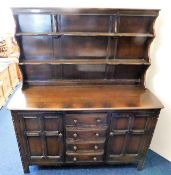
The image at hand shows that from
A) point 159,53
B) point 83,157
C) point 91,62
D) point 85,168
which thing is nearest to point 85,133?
point 83,157

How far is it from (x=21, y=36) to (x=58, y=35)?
0.37m

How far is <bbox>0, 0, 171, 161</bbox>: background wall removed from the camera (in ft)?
6.29

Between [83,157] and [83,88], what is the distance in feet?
2.39

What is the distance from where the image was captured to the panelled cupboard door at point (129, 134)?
5.94ft

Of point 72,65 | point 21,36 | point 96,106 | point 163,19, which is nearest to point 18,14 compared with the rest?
point 21,36

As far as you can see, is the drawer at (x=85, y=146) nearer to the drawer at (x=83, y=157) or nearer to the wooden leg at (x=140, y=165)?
the drawer at (x=83, y=157)

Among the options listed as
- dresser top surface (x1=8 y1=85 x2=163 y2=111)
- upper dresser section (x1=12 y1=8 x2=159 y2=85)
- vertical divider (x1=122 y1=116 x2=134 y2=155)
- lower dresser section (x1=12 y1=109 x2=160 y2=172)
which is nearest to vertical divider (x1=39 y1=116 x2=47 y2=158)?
lower dresser section (x1=12 y1=109 x2=160 y2=172)

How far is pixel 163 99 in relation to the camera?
2.17m

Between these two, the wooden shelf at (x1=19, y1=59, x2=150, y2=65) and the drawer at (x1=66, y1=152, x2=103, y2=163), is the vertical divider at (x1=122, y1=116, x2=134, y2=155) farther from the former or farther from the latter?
the wooden shelf at (x1=19, y1=59, x2=150, y2=65)

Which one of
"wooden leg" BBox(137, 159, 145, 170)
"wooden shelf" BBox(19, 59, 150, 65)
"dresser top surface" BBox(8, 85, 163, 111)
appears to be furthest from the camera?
"wooden leg" BBox(137, 159, 145, 170)

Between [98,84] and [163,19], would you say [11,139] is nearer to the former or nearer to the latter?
[98,84]

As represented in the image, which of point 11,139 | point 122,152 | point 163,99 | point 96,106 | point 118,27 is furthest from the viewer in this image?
point 11,139

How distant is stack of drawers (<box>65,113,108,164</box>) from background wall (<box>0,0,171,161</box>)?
807mm

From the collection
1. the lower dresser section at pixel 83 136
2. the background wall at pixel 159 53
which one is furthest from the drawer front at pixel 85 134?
the background wall at pixel 159 53
